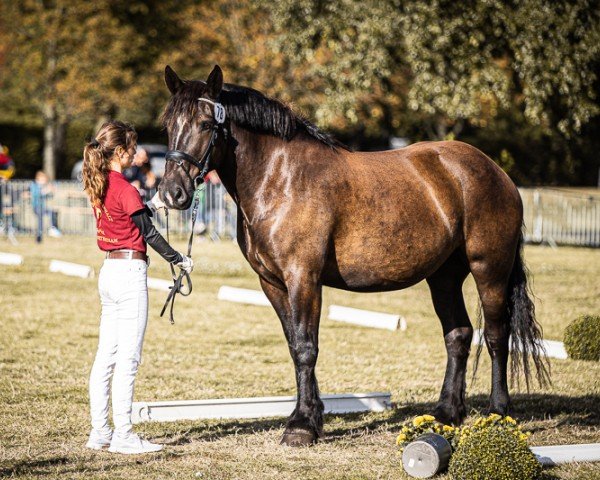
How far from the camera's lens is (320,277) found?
20.5 ft

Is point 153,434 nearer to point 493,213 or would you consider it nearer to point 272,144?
point 272,144

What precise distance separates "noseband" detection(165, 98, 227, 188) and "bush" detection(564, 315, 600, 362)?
5.27m

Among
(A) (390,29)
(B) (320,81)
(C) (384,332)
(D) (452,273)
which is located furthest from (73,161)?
(D) (452,273)

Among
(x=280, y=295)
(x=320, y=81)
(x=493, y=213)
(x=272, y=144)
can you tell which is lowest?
(x=280, y=295)

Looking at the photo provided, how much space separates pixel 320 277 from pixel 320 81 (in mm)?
30317

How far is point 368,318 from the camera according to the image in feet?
38.3

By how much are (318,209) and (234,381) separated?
9.30 ft

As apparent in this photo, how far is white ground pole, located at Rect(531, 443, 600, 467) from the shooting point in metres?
5.54

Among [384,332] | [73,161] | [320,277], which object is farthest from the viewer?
[73,161]

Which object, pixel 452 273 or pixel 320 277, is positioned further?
pixel 452 273

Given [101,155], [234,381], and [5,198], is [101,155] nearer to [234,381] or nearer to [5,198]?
[234,381]

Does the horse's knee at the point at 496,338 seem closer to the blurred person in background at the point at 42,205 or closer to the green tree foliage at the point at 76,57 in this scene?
the blurred person in background at the point at 42,205

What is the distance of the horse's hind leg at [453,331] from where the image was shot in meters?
7.04

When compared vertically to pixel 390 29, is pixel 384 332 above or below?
below
